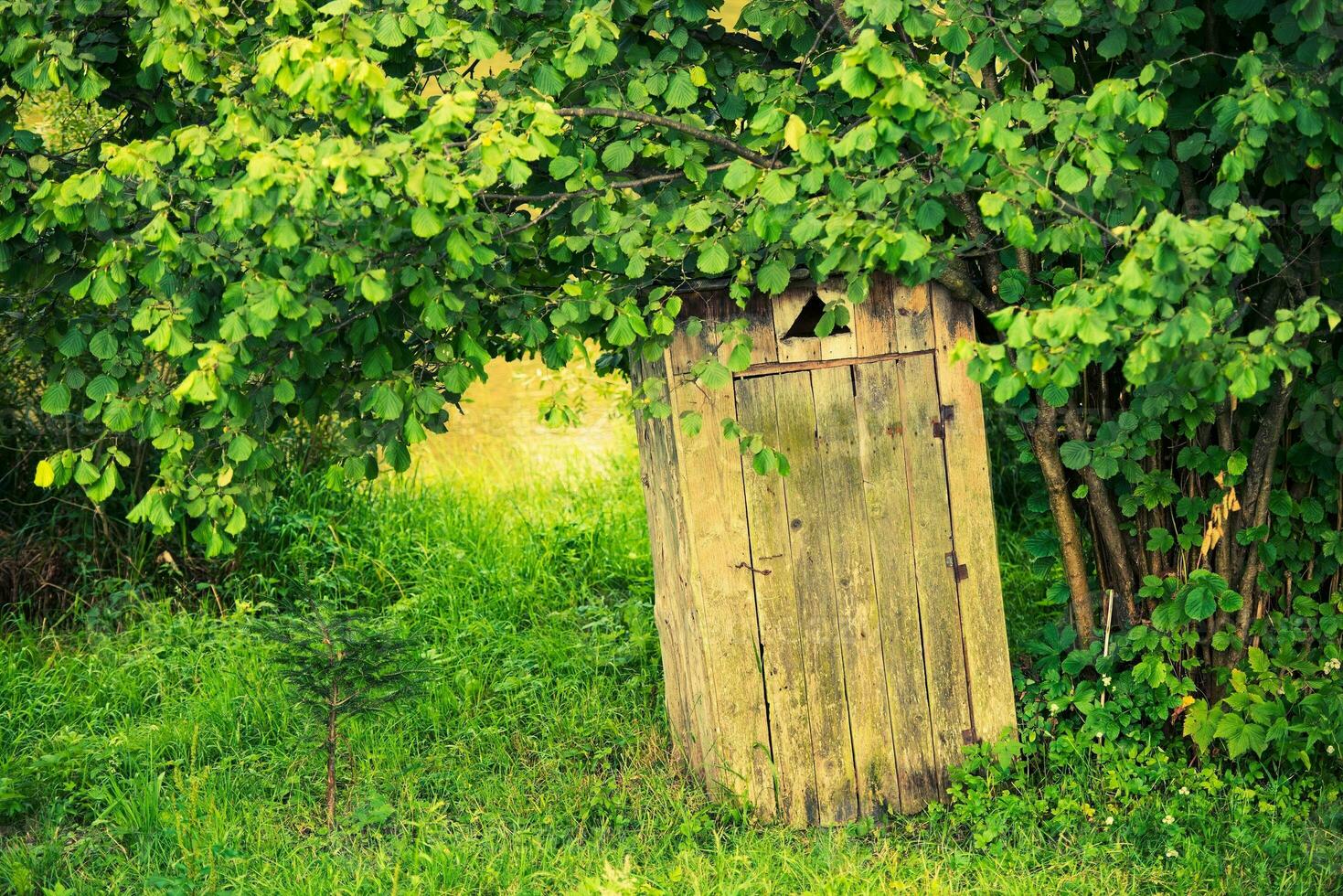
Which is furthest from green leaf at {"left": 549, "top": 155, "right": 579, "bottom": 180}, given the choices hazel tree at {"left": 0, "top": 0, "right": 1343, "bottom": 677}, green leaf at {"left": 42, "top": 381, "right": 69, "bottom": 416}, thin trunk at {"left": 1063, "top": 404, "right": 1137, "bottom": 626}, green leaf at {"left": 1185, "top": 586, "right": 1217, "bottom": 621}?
green leaf at {"left": 1185, "top": 586, "right": 1217, "bottom": 621}

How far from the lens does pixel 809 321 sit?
411 cm

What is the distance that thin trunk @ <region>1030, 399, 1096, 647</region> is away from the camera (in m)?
4.28

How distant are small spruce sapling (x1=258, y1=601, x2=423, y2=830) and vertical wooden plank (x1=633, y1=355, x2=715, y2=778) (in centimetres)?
89

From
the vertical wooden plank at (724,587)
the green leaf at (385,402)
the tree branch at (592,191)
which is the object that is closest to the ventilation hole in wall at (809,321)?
the vertical wooden plank at (724,587)

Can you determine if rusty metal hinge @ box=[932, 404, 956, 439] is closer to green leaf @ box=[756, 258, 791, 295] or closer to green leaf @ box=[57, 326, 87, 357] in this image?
green leaf @ box=[756, 258, 791, 295]

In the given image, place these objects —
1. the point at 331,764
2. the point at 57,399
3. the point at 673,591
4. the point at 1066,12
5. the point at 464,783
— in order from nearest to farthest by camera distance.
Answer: the point at 1066,12
the point at 57,399
the point at 331,764
the point at 673,591
the point at 464,783

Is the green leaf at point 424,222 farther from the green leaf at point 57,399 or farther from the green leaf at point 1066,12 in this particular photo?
the green leaf at point 1066,12

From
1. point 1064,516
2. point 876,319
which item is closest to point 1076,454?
point 1064,516

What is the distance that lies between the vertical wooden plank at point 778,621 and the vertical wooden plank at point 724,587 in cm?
3

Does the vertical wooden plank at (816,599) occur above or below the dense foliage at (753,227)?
below

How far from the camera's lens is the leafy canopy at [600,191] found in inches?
122

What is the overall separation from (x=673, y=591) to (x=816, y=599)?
543 mm

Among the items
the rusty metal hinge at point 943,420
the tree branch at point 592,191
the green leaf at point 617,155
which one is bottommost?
the rusty metal hinge at point 943,420

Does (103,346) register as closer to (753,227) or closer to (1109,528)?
(753,227)
